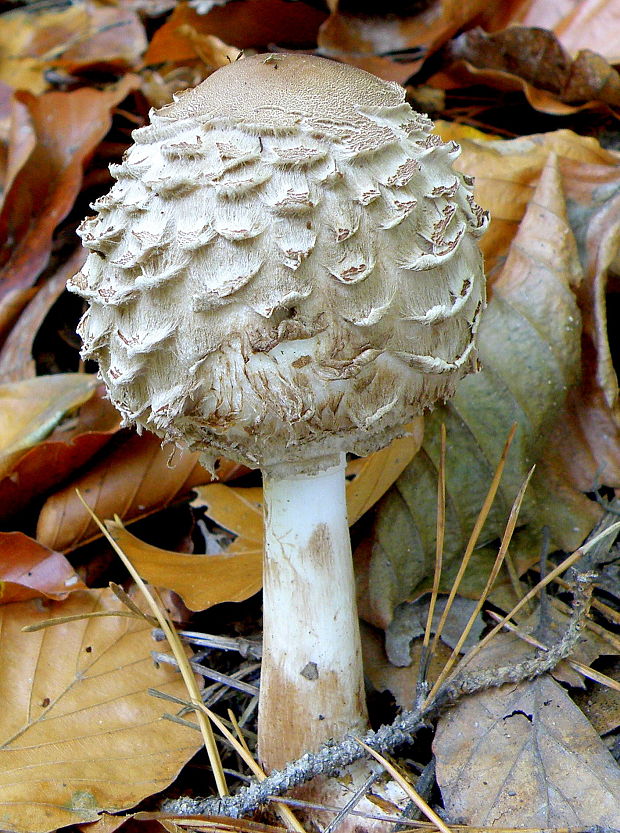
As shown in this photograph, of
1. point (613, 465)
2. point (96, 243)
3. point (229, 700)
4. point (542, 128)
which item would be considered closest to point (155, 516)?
point (229, 700)

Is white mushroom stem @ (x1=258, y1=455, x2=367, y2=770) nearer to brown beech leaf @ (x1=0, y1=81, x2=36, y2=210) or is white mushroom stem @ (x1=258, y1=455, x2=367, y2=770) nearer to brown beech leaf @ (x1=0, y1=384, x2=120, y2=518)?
brown beech leaf @ (x1=0, y1=384, x2=120, y2=518)

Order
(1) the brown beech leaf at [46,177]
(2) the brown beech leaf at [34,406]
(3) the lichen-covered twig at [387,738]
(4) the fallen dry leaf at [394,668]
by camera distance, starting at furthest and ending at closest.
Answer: (1) the brown beech leaf at [46,177]
(2) the brown beech leaf at [34,406]
(4) the fallen dry leaf at [394,668]
(3) the lichen-covered twig at [387,738]

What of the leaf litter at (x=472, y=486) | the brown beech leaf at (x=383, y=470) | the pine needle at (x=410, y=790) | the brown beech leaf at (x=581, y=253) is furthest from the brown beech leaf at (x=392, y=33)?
the pine needle at (x=410, y=790)

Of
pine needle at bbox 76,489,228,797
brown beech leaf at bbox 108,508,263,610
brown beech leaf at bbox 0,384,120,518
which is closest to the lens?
pine needle at bbox 76,489,228,797

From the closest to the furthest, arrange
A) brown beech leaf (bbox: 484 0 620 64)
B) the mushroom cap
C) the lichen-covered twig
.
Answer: the mushroom cap < the lichen-covered twig < brown beech leaf (bbox: 484 0 620 64)

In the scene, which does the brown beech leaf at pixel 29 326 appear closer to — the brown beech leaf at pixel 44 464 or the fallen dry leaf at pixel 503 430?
the brown beech leaf at pixel 44 464

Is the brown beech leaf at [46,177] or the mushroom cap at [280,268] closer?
the mushroom cap at [280,268]

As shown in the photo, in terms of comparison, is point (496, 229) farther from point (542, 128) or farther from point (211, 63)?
point (211, 63)

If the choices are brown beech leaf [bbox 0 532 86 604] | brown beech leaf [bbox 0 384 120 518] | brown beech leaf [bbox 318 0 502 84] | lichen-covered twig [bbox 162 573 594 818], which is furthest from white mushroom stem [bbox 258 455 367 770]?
brown beech leaf [bbox 318 0 502 84]
